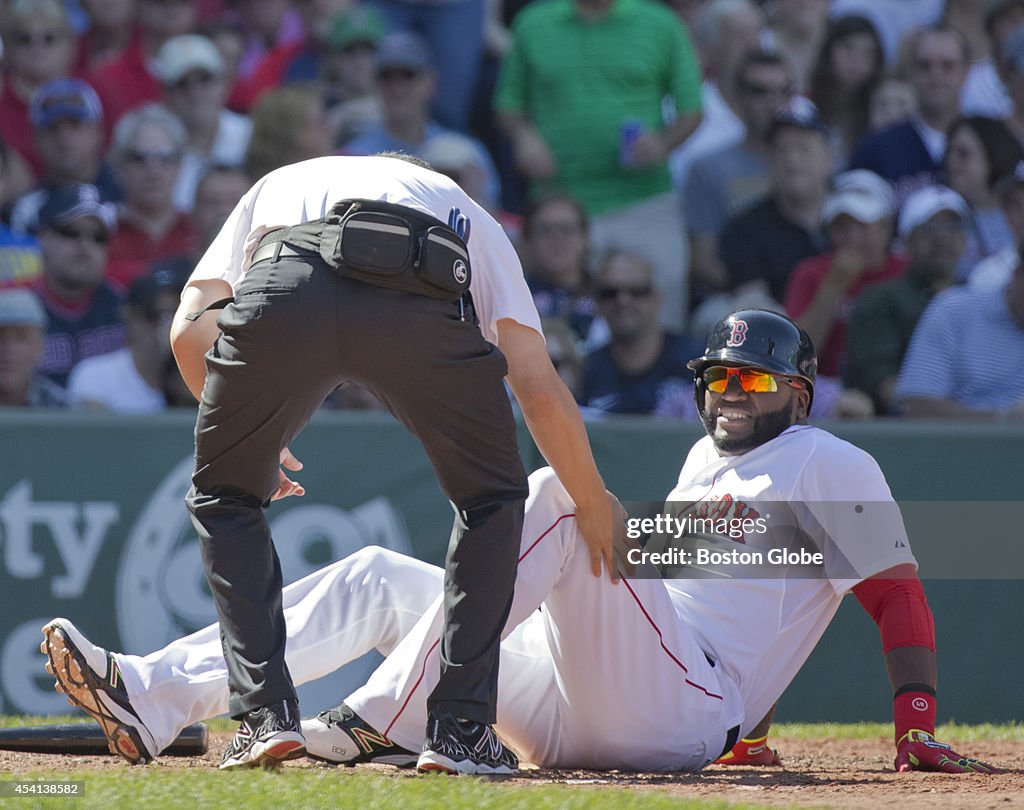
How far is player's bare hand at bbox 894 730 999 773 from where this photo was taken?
13.9 ft

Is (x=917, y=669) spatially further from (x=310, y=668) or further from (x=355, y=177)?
(x=355, y=177)

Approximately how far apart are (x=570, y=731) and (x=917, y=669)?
0.96 m

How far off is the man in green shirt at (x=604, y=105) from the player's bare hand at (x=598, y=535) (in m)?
5.56

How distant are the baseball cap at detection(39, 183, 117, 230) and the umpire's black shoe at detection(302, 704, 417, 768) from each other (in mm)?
5016

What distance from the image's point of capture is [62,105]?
906 cm

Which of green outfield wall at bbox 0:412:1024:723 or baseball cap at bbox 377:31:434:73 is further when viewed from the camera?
baseball cap at bbox 377:31:434:73

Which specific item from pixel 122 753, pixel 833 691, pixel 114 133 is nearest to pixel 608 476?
pixel 833 691

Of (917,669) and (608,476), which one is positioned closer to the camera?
(917,669)

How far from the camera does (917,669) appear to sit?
14.0 feet

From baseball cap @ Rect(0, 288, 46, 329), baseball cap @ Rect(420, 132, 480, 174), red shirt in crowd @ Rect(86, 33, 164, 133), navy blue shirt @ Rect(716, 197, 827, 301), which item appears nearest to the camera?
baseball cap @ Rect(0, 288, 46, 329)

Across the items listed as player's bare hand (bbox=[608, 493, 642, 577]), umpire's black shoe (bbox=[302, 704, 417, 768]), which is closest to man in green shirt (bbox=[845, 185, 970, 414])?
player's bare hand (bbox=[608, 493, 642, 577])

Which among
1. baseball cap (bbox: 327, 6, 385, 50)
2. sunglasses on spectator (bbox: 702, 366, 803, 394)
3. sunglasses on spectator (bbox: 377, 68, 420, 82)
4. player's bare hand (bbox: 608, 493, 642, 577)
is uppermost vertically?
baseball cap (bbox: 327, 6, 385, 50)

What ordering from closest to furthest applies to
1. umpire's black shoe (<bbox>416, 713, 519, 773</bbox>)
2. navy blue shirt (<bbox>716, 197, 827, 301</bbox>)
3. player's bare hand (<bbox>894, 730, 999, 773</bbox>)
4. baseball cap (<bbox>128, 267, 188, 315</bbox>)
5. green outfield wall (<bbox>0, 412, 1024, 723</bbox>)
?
umpire's black shoe (<bbox>416, 713, 519, 773</bbox>) < player's bare hand (<bbox>894, 730, 999, 773</bbox>) < green outfield wall (<bbox>0, 412, 1024, 723</bbox>) < baseball cap (<bbox>128, 267, 188, 315</bbox>) < navy blue shirt (<bbox>716, 197, 827, 301</bbox>)
